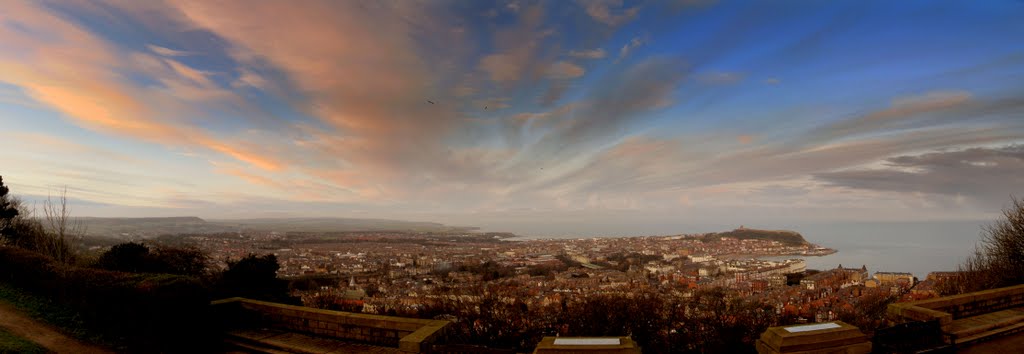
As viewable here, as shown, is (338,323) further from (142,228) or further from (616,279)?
(142,228)

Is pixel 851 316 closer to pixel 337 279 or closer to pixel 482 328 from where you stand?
pixel 482 328

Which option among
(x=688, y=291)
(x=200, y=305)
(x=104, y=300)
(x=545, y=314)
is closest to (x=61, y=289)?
(x=104, y=300)

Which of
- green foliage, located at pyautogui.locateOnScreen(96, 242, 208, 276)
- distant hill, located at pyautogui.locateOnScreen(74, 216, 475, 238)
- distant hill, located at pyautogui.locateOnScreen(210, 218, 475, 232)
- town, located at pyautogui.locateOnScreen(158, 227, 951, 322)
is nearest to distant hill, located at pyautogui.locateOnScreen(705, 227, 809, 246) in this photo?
town, located at pyautogui.locateOnScreen(158, 227, 951, 322)

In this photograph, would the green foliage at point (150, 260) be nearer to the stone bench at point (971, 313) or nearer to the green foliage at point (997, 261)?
the stone bench at point (971, 313)

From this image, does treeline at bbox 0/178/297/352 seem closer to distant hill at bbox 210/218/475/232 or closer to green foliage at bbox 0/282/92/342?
green foliage at bbox 0/282/92/342

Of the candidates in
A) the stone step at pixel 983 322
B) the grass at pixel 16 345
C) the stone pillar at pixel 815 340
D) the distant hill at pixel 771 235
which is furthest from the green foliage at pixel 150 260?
the distant hill at pixel 771 235

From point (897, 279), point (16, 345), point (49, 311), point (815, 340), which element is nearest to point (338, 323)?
point (16, 345)
